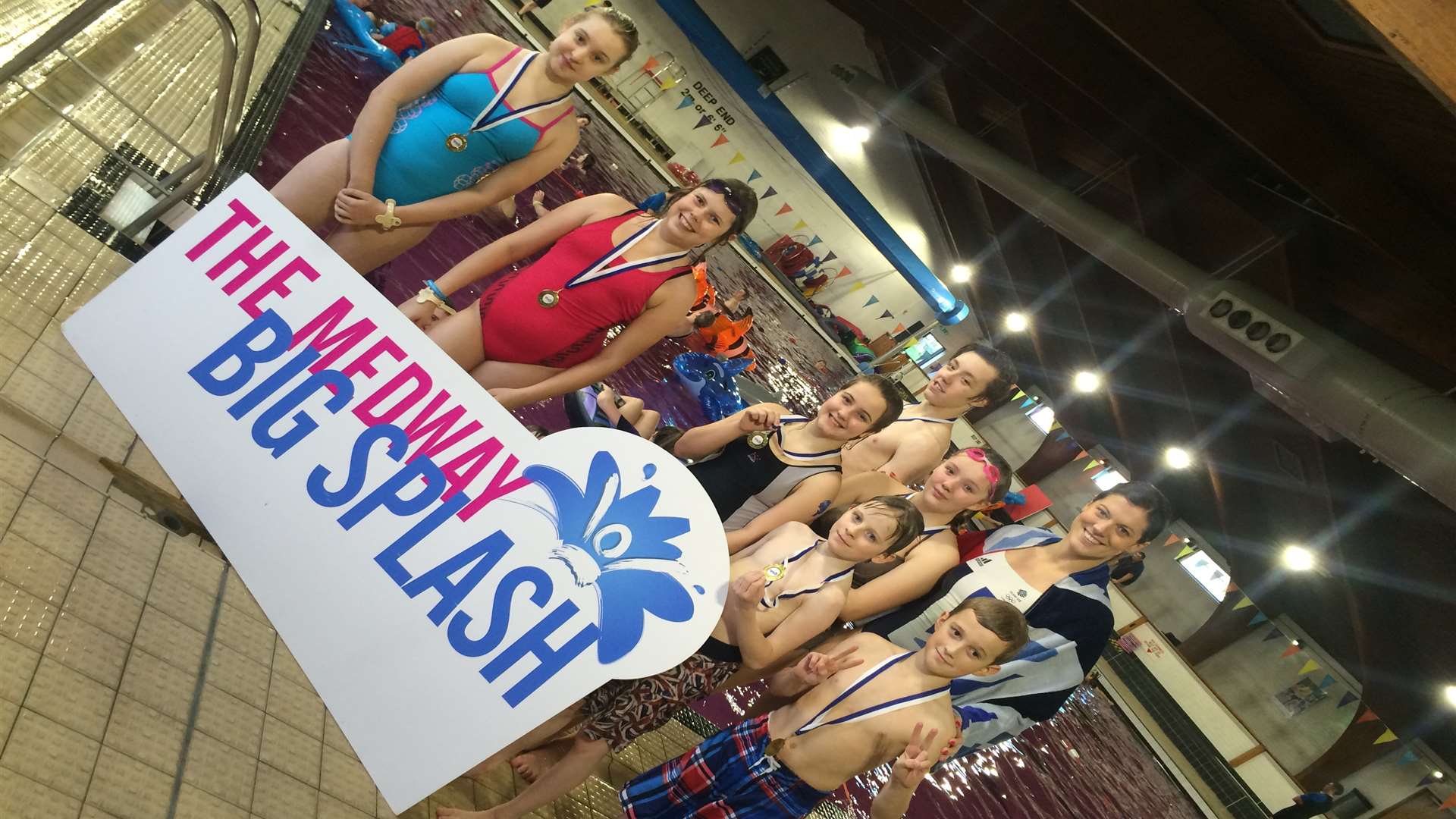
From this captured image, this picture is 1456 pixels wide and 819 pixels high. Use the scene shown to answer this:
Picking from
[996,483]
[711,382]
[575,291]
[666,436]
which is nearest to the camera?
[575,291]

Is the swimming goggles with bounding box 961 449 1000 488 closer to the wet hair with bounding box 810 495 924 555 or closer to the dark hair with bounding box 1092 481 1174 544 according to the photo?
the dark hair with bounding box 1092 481 1174 544

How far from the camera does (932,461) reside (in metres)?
3.45

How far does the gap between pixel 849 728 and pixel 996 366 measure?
1.63 metres

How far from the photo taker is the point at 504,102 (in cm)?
203

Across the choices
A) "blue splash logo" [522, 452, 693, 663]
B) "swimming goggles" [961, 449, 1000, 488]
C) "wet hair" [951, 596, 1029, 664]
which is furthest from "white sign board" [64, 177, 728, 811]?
"swimming goggles" [961, 449, 1000, 488]

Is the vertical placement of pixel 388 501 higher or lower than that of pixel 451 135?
lower

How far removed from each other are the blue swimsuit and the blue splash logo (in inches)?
43.0

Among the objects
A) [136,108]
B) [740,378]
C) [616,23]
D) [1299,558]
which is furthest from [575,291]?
[1299,558]

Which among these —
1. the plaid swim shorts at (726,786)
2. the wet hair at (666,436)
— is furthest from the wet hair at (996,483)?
the plaid swim shorts at (726,786)

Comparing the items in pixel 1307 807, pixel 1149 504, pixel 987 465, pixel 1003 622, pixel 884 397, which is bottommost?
pixel 1307 807

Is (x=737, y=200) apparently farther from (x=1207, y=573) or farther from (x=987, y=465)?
(x=1207, y=573)

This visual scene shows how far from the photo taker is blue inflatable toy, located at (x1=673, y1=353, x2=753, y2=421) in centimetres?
476

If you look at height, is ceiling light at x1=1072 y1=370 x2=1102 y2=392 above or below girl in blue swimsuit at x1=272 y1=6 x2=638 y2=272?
below

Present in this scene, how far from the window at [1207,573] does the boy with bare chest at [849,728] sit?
30.9ft
